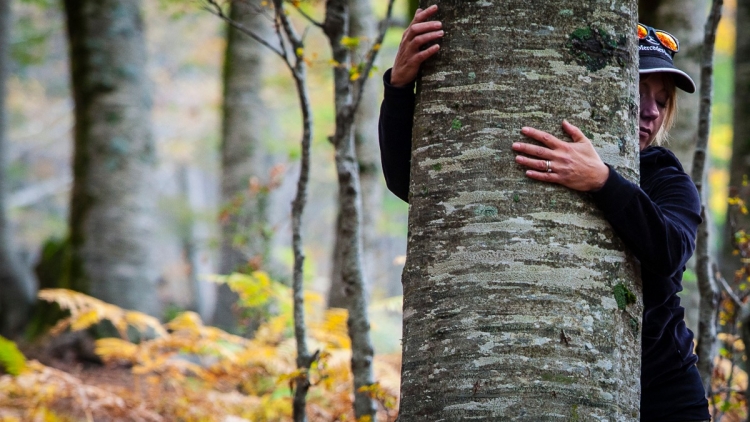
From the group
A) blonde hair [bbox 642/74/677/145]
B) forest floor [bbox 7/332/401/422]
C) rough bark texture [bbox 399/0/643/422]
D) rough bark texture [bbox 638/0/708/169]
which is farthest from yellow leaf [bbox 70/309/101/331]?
rough bark texture [bbox 638/0/708/169]

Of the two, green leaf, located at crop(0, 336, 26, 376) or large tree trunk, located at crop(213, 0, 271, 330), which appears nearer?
green leaf, located at crop(0, 336, 26, 376)

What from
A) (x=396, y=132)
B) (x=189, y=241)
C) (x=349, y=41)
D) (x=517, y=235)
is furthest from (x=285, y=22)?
(x=189, y=241)

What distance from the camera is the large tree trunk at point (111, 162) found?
26.1ft

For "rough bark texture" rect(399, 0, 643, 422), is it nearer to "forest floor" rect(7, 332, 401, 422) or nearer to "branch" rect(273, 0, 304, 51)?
"branch" rect(273, 0, 304, 51)

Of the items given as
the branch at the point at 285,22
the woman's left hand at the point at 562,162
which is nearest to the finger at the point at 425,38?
the woman's left hand at the point at 562,162

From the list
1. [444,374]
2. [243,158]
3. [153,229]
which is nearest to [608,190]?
[444,374]

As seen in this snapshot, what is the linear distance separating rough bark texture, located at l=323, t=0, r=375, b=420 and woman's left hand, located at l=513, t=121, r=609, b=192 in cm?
167

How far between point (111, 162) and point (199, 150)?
18.1 meters

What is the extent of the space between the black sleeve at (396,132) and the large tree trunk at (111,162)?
6121mm

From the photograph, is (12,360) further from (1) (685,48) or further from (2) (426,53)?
(1) (685,48)

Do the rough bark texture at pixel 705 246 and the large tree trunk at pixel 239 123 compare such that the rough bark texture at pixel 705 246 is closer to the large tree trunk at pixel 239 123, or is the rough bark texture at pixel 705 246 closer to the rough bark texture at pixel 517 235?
the rough bark texture at pixel 517 235

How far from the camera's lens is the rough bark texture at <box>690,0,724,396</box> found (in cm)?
358

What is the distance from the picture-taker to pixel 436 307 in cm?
198

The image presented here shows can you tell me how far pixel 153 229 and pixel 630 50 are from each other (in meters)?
7.05
